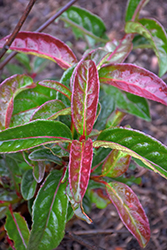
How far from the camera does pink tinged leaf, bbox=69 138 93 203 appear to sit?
61 centimetres

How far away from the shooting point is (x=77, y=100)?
2.23 feet

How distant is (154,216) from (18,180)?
882 millimetres

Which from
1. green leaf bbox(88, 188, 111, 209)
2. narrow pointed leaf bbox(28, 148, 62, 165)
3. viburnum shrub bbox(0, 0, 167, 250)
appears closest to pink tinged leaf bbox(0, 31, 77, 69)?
viburnum shrub bbox(0, 0, 167, 250)

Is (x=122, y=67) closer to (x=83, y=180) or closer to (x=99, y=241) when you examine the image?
(x=83, y=180)

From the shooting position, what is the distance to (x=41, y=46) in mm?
834

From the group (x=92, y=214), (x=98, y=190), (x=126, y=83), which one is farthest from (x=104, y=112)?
(x=92, y=214)

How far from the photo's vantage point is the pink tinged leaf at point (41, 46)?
826 millimetres

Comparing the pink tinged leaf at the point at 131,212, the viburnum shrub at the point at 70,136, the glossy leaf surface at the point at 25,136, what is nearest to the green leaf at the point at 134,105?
the viburnum shrub at the point at 70,136

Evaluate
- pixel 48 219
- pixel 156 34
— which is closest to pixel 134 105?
pixel 156 34

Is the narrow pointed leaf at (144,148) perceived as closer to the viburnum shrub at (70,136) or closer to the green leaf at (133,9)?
the viburnum shrub at (70,136)

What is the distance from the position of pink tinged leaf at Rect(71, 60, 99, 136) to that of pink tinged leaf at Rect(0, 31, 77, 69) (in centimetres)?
21

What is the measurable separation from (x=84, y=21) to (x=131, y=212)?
87 centimetres

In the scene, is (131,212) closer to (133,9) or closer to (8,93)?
(8,93)

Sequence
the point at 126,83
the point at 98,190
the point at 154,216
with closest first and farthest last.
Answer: the point at 126,83 → the point at 98,190 → the point at 154,216
